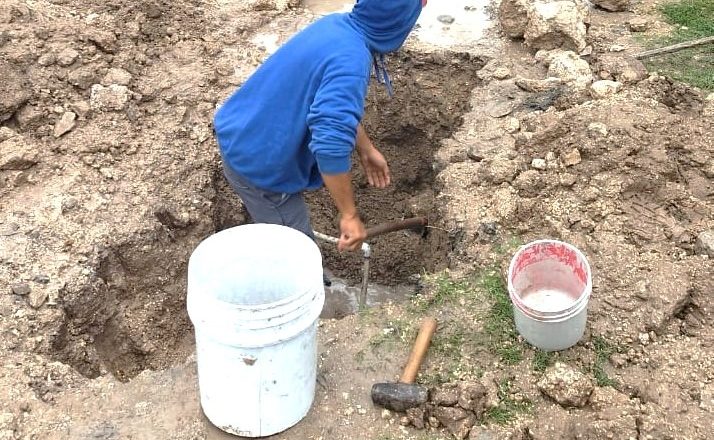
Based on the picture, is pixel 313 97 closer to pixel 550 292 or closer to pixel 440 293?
pixel 440 293

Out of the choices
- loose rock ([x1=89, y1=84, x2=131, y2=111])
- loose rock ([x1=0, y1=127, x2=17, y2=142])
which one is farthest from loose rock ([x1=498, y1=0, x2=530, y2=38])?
loose rock ([x1=0, y1=127, x2=17, y2=142])

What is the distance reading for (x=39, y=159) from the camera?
3900mm

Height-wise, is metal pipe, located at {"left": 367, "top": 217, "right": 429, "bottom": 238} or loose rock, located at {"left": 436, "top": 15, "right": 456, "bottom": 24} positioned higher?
loose rock, located at {"left": 436, "top": 15, "right": 456, "bottom": 24}

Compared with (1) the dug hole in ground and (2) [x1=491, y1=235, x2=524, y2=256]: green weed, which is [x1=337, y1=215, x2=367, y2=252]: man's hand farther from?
(2) [x1=491, y1=235, x2=524, y2=256]: green weed

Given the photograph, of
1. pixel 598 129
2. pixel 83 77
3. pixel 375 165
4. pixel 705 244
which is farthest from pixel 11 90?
pixel 705 244

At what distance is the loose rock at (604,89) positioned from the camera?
14.2 feet

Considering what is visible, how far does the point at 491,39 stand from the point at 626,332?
110 inches

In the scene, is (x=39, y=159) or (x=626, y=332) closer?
(x=626, y=332)

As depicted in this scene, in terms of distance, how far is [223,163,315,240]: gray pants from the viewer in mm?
3341

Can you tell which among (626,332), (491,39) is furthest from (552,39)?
(626,332)

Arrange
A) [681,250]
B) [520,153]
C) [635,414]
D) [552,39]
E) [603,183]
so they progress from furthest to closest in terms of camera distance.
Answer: [552,39], [520,153], [603,183], [681,250], [635,414]

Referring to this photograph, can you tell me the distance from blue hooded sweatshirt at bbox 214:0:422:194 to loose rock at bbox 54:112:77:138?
52.9 inches

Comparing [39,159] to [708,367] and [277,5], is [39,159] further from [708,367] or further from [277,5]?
[708,367]

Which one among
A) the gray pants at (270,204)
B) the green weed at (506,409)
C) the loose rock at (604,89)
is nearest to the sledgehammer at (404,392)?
the green weed at (506,409)
